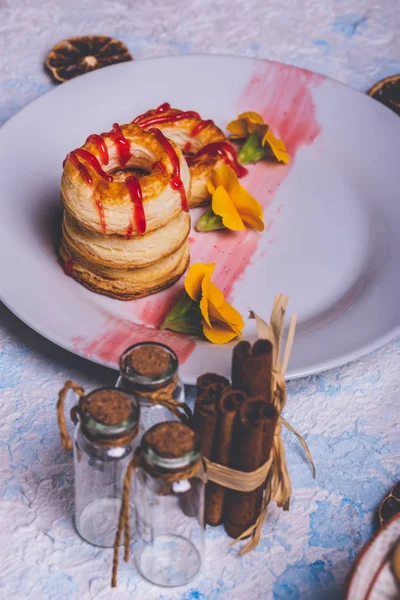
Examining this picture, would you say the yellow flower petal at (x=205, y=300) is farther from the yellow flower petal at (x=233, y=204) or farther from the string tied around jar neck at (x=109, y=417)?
the string tied around jar neck at (x=109, y=417)

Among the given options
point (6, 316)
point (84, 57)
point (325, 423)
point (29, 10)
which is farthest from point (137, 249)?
point (29, 10)

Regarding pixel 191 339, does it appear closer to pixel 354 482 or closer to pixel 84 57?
pixel 354 482

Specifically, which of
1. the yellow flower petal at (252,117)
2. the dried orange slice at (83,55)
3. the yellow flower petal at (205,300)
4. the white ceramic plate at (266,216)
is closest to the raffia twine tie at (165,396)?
the white ceramic plate at (266,216)

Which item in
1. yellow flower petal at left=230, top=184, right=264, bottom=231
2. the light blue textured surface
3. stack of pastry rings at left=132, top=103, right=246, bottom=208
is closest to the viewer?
the light blue textured surface

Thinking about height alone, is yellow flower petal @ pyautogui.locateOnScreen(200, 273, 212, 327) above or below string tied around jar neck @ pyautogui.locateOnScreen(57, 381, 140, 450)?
below

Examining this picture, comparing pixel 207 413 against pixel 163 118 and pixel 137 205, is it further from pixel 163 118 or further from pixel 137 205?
pixel 163 118

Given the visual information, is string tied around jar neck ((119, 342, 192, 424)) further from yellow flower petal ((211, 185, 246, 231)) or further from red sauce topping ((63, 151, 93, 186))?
yellow flower petal ((211, 185, 246, 231))

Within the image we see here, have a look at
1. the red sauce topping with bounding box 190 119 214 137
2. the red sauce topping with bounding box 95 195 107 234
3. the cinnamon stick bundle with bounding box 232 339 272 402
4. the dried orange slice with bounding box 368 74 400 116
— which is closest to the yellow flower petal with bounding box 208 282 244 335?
the red sauce topping with bounding box 95 195 107 234
